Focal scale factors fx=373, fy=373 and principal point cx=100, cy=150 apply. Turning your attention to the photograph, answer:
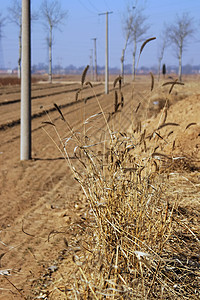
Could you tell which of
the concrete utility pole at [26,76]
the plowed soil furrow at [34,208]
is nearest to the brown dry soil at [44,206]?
the plowed soil furrow at [34,208]

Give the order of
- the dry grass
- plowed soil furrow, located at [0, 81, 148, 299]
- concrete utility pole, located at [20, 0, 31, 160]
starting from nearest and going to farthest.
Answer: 1. the dry grass
2. plowed soil furrow, located at [0, 81, 148, 299]
3. concrete utility pole, located at [20, 0, 31, 160]

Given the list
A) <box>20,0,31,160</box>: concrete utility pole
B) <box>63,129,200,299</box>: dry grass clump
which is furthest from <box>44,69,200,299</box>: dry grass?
<box>20,0,31,160</box>: concrete utility pole

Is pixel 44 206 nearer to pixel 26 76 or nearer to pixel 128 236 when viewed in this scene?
pixel 128 236

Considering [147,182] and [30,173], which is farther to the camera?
[30,173]

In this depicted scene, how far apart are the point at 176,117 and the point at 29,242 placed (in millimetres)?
5232

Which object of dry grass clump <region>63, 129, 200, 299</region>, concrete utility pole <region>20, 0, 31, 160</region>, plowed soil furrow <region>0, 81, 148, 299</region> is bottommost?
plowed soil furrow <region>0, 81, 148, 299</region>

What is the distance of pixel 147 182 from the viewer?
9.31ft

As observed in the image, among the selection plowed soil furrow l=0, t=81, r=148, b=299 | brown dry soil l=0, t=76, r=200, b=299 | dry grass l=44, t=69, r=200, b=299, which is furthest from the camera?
plowed soil furrow l=0, t=81, r=148, b=299

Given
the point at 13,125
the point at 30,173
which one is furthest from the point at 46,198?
the point at 13,125

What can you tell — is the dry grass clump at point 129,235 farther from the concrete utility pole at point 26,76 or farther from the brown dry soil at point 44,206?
the concrete utility pole at point 26,76

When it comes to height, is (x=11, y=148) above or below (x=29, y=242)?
above

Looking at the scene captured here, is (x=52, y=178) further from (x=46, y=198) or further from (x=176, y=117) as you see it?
(x=176, y=117)

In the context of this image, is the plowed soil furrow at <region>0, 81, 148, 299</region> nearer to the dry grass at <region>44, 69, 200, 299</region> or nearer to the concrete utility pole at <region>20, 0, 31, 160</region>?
the dry grass at <region>44, 69, 200, 299</region>

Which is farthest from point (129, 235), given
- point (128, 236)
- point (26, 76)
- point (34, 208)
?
point (26, 76)
